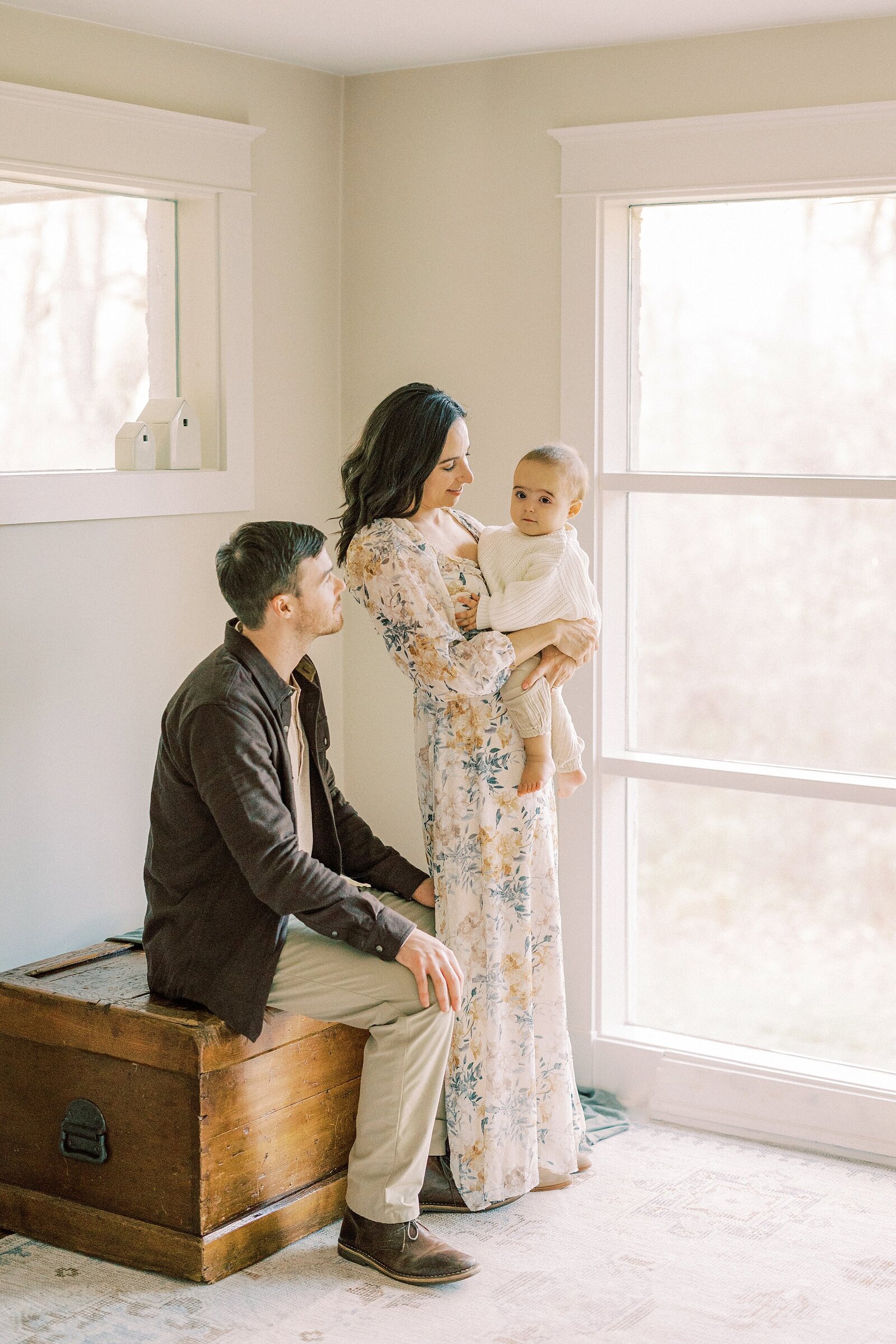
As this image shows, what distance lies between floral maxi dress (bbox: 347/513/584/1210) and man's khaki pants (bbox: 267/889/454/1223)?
240mm

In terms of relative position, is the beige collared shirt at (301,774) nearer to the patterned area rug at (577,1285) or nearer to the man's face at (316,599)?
the man's face at (316,599)

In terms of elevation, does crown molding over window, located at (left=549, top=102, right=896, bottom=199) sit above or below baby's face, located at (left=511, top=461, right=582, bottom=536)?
above

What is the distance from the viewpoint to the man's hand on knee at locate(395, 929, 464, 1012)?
2.74 meters

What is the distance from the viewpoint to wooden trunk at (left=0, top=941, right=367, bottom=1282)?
108 inches

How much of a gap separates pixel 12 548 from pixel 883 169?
6.73 ft

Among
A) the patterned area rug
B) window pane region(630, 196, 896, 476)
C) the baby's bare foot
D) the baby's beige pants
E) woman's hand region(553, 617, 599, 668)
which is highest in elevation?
window pane region(630, 196, 896, 476)

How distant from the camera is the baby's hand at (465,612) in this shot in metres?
2.98

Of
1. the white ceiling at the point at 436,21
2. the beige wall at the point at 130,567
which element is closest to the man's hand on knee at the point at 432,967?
the beige wall at the point at 130,567

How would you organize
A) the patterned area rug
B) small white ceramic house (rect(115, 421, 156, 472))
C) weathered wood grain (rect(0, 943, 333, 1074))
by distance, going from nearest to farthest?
the patterned area rug, weathered wood grain (rect(0, 943, 333, 1074)), small white ceramic house (rect(115, 421, 156, 472))

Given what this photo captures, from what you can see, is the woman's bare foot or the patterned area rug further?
the woman's bare foot

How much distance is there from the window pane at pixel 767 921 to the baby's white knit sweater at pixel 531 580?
844 mm

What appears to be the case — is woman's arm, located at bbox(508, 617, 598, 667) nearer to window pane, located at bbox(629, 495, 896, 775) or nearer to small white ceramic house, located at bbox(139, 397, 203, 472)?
window pane, located at bbox(629, 495, 896, 775)

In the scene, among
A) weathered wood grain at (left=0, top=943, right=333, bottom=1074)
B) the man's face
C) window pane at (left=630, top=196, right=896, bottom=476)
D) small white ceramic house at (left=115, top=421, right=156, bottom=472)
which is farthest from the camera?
small white ceramic house at (left=115, top=421, right=156, bottom=472)

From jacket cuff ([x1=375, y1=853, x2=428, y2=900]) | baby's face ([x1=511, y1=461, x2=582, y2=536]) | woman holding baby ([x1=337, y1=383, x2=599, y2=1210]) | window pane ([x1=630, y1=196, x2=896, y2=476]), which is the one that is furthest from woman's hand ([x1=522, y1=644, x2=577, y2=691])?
window pane ([x1=630, y1=196, x2=896, y2=476])
